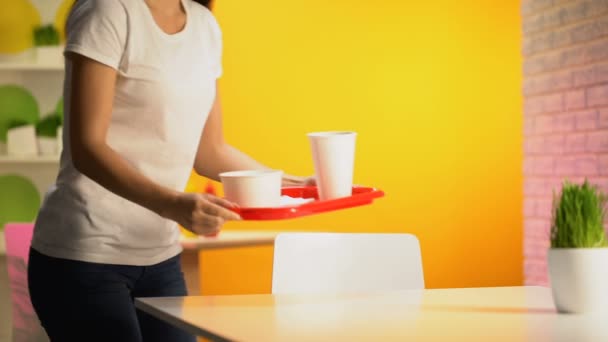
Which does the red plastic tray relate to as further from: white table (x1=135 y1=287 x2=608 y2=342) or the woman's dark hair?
the woman's dark hair

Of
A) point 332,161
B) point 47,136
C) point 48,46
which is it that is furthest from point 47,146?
point 332,161

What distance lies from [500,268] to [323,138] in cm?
412

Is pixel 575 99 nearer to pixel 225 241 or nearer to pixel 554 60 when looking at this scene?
pixel 554 60

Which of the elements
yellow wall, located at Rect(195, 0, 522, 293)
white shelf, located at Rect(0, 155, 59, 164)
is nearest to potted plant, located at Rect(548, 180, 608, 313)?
white shelf, located at Rect(0, 155, 59, 164)

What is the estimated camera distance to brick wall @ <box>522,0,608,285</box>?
4086 mm

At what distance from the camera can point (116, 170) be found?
168cm

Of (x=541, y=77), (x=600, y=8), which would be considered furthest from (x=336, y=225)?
(x=600, y=8)

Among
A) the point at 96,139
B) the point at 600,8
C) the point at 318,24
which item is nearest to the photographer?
the point at 96,139

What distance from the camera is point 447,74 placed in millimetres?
5637

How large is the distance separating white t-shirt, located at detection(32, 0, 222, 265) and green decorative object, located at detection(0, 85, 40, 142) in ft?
9.80

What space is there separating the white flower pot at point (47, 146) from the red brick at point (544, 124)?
2252 millimetres

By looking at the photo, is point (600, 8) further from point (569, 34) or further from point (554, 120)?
point (554, 120)

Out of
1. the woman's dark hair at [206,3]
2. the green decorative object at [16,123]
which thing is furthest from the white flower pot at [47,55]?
the woman's dark hair at [206,3]

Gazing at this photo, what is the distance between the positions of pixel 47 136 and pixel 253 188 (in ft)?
10.4
